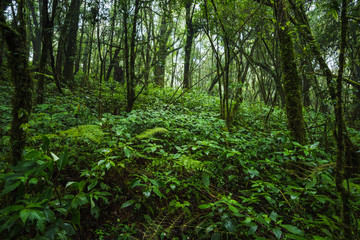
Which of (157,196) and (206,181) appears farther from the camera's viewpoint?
(157,196)

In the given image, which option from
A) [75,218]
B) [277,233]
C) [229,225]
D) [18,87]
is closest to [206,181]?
[229,225]

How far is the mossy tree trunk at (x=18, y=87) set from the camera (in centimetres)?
201

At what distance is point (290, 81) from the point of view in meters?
3.66

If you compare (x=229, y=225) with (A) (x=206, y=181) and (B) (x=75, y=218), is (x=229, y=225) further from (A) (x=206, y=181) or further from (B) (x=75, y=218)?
(B) (x=75, y=218)

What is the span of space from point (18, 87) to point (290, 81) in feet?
14.2

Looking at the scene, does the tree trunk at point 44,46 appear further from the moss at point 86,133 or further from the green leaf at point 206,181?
the green leaf at point 206,181

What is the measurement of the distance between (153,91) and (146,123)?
13.2ft

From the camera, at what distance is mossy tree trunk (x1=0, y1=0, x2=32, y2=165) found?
201 cm

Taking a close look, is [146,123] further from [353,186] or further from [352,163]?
[352,163]

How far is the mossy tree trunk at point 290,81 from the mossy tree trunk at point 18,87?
4.03m

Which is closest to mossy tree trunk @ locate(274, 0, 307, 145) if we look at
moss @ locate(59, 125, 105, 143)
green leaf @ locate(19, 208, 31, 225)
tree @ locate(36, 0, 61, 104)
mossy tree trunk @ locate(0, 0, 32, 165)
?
moss @ locate(59, 125, 105, 143)

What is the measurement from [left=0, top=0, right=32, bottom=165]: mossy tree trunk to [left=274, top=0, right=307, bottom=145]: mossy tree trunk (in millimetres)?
4028

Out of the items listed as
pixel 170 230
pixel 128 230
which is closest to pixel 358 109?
pixel 170 230

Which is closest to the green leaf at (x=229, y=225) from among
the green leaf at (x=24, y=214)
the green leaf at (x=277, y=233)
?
the green leaf at (x=277, y=233)
